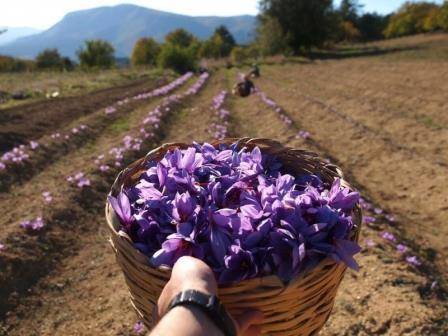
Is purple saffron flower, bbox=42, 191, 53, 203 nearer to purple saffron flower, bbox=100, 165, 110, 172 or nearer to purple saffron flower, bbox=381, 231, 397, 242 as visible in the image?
purple saffron flower, bbox=100, 165, 110, 172

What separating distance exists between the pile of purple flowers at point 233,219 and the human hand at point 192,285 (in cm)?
10

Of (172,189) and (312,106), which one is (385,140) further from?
(172,189)

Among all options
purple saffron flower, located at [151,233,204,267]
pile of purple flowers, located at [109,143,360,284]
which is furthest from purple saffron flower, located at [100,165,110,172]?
purple saffron flower, located at [151,233,204,267]

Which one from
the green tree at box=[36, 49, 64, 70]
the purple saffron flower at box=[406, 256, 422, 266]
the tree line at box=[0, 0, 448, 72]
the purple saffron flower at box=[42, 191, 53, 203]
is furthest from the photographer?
the green tree at box=[36, 49, 64, 70]

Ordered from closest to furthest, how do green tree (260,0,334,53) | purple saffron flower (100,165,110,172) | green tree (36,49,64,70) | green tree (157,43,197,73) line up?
purple saffron flower (100,165,110,172) → green tree (157,43,197,73) → green tree (260,0,334,53) → green tree (36,49,64,70)

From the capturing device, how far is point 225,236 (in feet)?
4.61

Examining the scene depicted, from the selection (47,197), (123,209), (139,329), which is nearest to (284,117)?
(47,197)

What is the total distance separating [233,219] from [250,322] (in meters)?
0.34

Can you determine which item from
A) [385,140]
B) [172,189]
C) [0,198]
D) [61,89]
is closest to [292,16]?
[61,89]

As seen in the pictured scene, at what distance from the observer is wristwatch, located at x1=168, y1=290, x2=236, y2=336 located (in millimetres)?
1102

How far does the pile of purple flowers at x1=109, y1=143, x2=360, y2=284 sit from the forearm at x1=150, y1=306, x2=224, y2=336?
0.21 m

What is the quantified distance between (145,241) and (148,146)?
7.55 metres

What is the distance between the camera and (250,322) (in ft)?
4.06

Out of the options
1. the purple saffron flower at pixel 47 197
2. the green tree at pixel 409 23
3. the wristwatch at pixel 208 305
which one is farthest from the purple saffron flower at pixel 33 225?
the green tree at pixel 409 23
